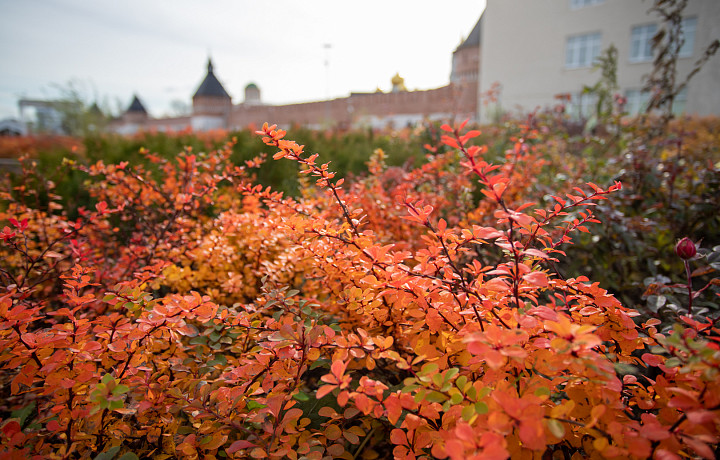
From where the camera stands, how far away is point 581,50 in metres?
17.7

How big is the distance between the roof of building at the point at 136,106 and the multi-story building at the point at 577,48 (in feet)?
157

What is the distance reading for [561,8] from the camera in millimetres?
17875

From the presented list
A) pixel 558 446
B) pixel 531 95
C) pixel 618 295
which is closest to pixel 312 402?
pixel 558 446

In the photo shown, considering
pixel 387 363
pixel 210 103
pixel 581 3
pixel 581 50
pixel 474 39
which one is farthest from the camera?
pixel 210 103

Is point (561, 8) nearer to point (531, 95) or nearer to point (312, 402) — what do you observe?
point (531, 95)

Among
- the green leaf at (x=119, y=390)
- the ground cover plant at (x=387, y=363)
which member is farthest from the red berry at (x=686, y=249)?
the green leaf at (x=119, y=390)

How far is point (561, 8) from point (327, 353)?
22.2 meters

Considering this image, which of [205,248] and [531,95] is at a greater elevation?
[531,95]

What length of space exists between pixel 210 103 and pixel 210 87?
2.91 metres

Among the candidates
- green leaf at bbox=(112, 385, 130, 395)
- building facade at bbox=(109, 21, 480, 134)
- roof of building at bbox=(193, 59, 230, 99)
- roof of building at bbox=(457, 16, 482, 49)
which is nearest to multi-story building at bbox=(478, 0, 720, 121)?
building facade at bbox=(109, 21, 480, 134)

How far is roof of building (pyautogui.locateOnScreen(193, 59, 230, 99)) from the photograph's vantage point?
145ft

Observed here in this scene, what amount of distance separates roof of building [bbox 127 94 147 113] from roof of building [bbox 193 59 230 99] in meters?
11.4

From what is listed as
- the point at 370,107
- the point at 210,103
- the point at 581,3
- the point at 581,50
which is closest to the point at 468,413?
the point at 581,50

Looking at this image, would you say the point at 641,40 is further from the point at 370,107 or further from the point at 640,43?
the point at 370,107
